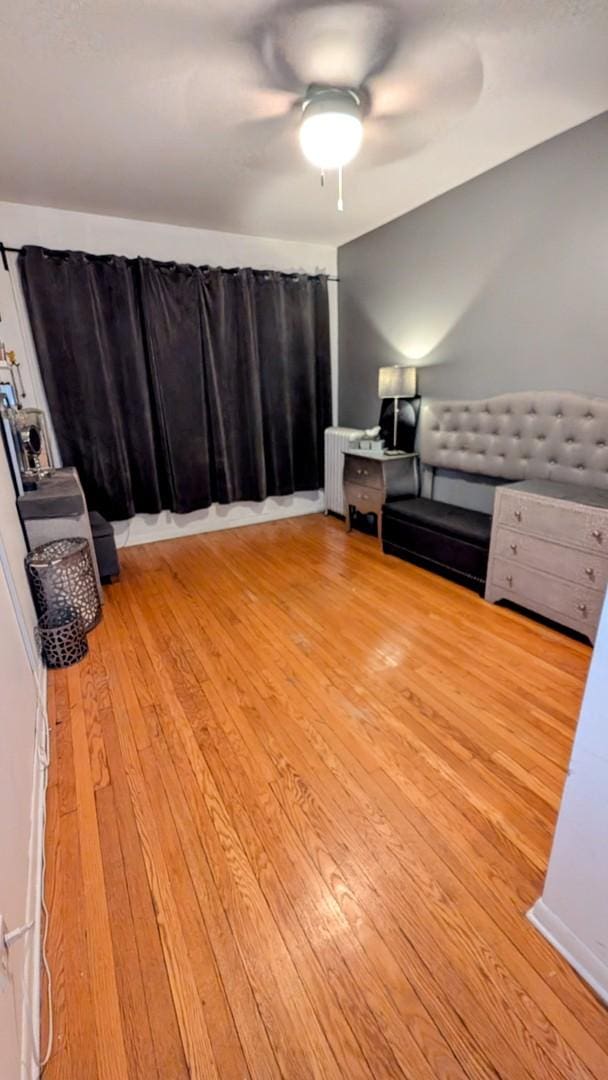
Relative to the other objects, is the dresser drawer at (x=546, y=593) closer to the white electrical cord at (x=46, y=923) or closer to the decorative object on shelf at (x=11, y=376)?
the white electrical cord at (x=46, y=923)

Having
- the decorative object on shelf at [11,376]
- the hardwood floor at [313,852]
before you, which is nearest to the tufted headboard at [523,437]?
the hardwood floor at [313,852]

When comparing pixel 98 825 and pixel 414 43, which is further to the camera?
pixel 414 43

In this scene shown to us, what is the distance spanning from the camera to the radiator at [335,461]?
401cm

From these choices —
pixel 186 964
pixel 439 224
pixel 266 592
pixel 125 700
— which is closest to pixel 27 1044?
pixel 186 964

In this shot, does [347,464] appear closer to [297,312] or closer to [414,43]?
[297,312]

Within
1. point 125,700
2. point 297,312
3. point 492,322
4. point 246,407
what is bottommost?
point 125,700

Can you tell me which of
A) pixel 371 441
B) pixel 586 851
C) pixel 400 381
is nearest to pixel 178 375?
pixel 371 441

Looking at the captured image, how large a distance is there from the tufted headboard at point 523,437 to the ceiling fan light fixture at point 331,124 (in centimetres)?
163

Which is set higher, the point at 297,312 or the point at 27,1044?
the point at 297,312

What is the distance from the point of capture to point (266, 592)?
2.97 meters

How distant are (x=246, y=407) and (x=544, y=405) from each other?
2368 mm

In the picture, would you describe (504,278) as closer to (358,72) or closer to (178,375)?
(358,72)

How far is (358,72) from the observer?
5.62ft

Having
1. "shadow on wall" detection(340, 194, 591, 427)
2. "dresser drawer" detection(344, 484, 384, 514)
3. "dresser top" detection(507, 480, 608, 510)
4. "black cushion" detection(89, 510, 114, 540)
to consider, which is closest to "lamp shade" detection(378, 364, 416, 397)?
"shadow on wall" detection(340, 194, 591, 427)
